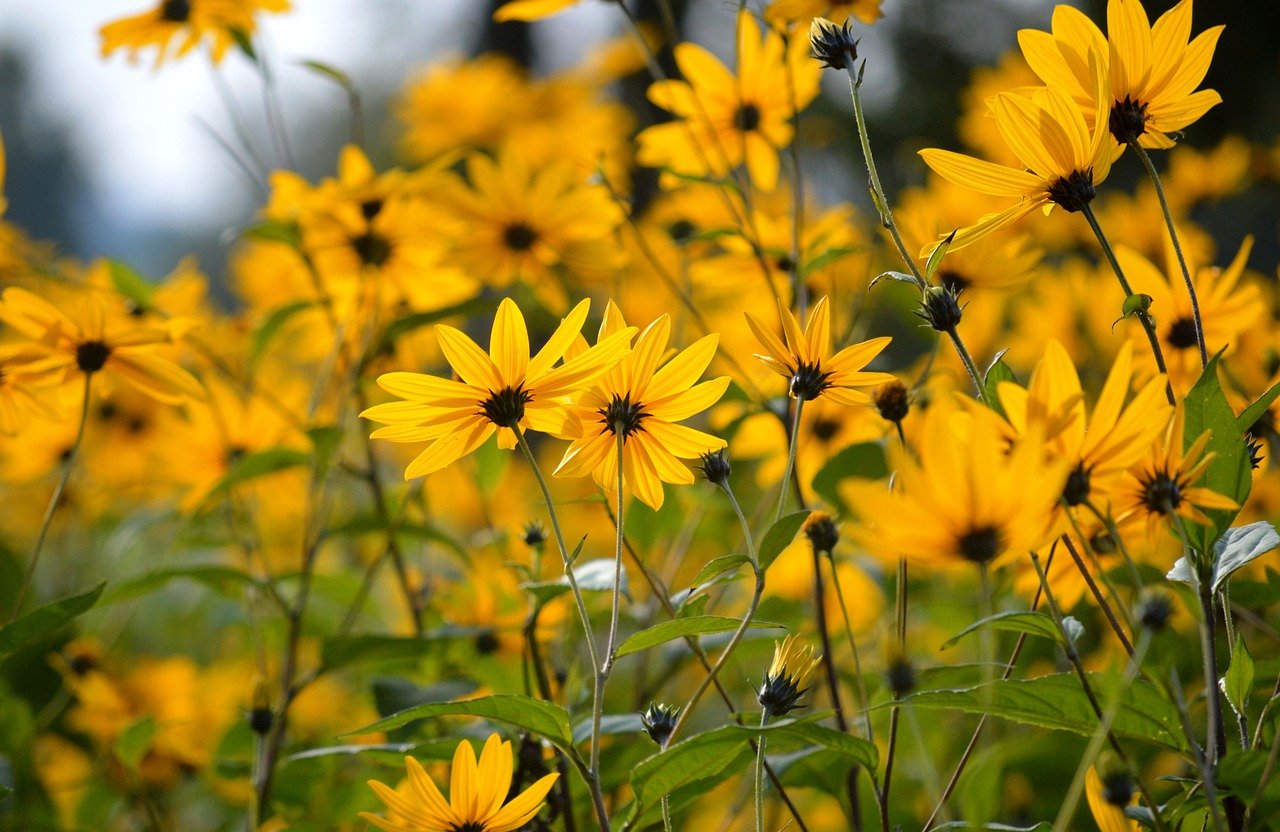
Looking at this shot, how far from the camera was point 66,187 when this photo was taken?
1720 cm

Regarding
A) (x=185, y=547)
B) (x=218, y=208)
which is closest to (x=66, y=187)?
(x=218, y=208)

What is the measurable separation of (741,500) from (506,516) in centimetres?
41

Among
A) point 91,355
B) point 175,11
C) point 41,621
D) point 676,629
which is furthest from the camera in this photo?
point 175,11

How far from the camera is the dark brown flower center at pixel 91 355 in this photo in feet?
2.73

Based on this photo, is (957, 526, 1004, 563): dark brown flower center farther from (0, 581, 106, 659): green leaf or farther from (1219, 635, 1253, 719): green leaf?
(0, 581, 106, 659): green leaf

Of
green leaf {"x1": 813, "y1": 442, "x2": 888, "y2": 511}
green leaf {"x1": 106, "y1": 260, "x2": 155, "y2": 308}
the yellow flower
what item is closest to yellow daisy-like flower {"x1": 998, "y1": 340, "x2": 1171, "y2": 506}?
green leaf {"x1": 813, "y1": 442, "x2": 888, "y2": 511}

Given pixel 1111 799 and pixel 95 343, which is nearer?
pixel 1111 799

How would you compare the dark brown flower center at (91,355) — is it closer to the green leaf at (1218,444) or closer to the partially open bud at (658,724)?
the partially open bud at (658,724)

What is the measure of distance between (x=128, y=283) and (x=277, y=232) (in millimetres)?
214

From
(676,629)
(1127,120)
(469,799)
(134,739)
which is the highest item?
(1127,120)

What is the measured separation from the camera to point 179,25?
3.99 ft

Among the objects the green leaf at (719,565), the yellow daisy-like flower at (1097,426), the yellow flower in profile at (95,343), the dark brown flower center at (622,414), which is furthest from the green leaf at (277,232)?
the yellow daisy-like flower at (1097,426)

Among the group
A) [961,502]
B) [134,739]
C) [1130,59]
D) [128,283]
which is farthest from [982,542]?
[128,283]

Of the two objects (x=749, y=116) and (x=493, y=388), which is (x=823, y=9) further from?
(x=493, y=388)
